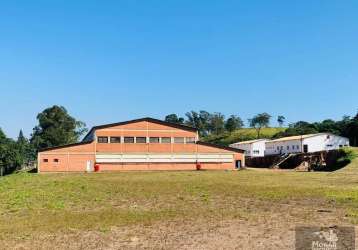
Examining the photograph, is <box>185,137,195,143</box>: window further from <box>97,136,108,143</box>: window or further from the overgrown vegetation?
the overgrown vegetation

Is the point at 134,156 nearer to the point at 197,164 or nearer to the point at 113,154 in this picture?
the point at 113,154

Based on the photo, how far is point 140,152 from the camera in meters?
79.4

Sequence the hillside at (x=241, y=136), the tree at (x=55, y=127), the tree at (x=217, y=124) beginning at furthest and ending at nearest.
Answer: the tree at (x=217, y=124) → the hillside at (x=241, y=136) → the tree at (x=55, y=127)

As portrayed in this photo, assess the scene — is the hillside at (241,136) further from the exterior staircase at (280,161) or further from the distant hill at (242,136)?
the exterior staircase at (280,161)

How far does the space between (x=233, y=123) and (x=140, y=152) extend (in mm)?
110682

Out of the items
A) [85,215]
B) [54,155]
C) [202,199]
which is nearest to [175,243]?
[85,215]

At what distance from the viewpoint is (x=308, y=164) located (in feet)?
254

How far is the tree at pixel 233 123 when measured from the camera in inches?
7340

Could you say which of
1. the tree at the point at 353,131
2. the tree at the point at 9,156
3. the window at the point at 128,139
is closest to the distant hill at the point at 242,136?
the tree at the point at 353,131

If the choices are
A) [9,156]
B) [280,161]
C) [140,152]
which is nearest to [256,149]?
[280,161]

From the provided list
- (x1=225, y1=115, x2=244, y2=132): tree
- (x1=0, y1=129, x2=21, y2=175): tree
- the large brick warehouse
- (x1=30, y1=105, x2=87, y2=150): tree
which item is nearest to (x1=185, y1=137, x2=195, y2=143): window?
the large brick warehouse

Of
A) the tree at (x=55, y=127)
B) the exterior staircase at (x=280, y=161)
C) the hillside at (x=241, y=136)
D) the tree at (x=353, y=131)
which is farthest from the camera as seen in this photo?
the hillside at (x=241, y=136)

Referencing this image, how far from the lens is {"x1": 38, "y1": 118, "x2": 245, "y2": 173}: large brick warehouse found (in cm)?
7644

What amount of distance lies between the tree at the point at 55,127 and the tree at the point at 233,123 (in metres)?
65.3
